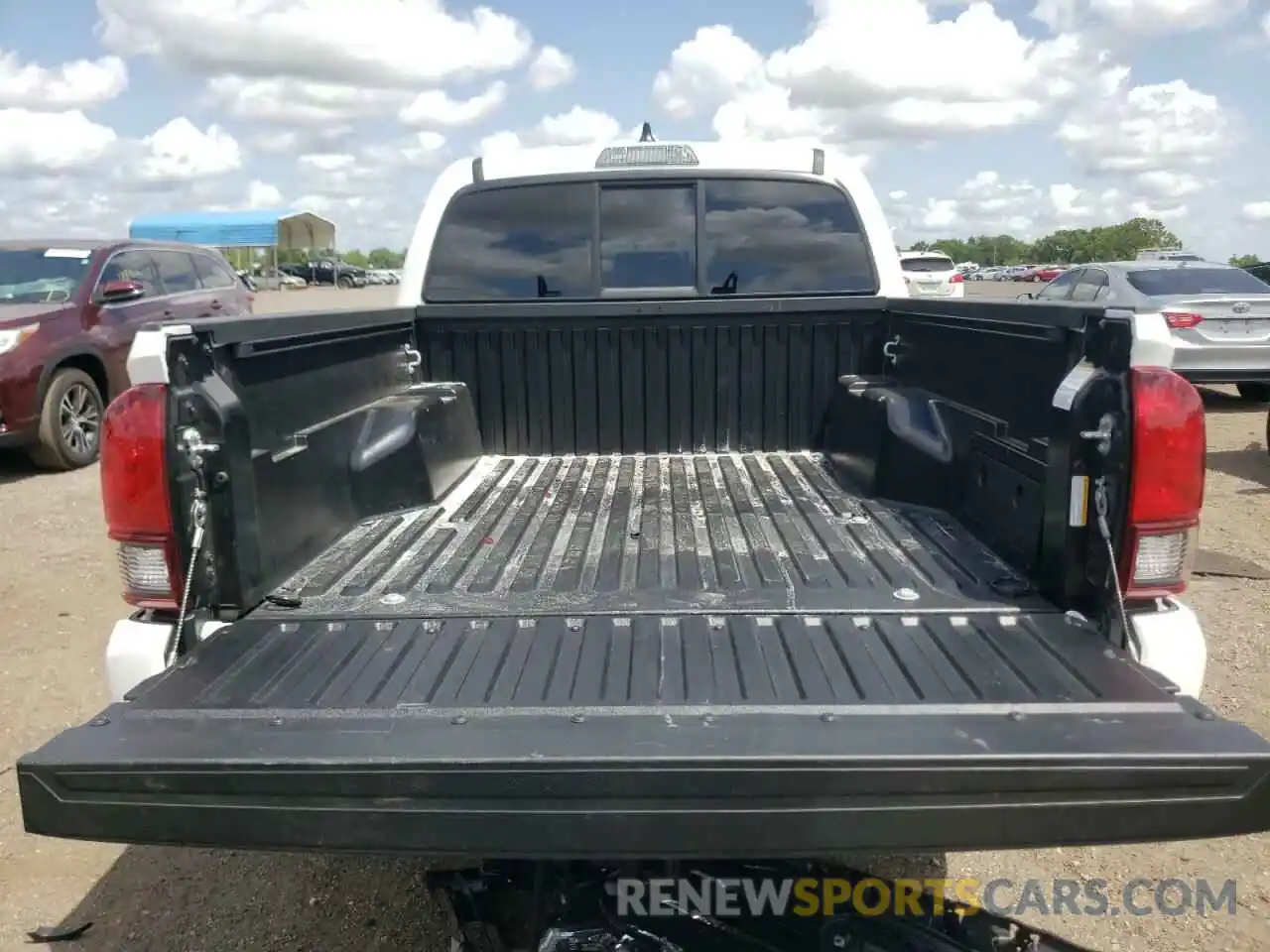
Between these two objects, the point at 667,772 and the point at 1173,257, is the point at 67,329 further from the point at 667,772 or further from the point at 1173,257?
the point at 1173,257

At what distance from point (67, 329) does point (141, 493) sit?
747 centimetres

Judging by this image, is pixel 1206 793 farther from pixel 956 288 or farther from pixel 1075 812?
pixel 956 288

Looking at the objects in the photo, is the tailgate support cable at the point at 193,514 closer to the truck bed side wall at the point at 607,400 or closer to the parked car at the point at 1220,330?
the truck bed side wall at the point at 607,400

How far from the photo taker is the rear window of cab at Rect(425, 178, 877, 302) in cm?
425

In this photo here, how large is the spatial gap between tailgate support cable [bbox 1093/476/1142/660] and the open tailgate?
227mm

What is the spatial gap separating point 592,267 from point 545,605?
219cm

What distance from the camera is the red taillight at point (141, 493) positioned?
2191 millimetres

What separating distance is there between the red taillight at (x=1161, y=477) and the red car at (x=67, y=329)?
26.3 ft

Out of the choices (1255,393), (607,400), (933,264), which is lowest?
(1255,393)

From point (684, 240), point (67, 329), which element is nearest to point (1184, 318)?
point (684, 240)

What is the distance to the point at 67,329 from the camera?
850 centimetres

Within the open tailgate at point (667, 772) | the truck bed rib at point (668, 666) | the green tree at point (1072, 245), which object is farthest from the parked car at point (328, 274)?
the open tailgate at point (667, 772)

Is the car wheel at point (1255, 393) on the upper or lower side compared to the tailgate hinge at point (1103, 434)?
lower

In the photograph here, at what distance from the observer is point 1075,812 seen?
1.67m
